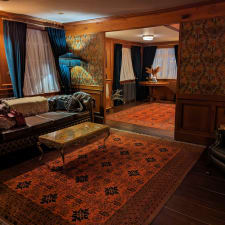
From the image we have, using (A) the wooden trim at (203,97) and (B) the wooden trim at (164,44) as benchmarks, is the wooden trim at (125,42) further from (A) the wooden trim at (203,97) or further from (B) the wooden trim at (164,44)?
(A) the wooden trim at (203,97)

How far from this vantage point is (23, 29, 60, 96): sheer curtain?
16.2ft

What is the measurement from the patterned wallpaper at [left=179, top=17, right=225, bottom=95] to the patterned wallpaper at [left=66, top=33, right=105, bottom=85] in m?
2.03

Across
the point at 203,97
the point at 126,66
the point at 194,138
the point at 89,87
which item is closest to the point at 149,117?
the point at 89,87

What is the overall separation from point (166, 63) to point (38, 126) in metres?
6.53

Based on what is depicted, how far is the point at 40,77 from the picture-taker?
523 centimetres

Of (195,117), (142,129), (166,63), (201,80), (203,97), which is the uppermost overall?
(166,63)

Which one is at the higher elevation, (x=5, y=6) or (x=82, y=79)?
(x=5, y=6)

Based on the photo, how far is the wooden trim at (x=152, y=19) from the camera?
3584mm

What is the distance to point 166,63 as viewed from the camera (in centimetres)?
875

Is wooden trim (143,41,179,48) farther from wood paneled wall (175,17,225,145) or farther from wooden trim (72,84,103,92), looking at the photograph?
wood paneled wall (175,17,225,145)

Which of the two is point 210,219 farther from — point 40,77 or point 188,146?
point 40,77

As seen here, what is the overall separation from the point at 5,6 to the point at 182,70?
11.5 feet

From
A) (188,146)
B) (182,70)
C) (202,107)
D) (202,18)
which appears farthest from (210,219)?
(202,18)

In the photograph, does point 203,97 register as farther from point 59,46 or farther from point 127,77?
point 127,77
